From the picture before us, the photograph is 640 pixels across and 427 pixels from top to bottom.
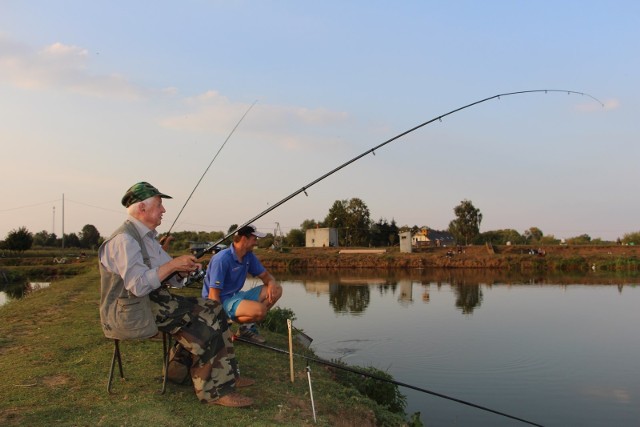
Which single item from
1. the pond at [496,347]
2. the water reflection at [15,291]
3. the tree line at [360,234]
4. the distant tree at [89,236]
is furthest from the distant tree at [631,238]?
the distant tree at [89,236]

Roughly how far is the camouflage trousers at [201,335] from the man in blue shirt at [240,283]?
1096 mm

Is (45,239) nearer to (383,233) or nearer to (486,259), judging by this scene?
(383,233)

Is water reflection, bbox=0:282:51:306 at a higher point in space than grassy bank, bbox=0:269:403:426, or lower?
lower

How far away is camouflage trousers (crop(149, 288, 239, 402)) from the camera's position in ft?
14.0

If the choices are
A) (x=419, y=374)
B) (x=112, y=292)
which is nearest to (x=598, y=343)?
(x=419, y=374)

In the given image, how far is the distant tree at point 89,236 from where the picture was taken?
3091 inches

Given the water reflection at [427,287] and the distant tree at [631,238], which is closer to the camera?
the water reflection at [427,287]

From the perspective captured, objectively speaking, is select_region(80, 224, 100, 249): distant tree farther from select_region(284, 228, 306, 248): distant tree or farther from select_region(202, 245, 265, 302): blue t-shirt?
select_region(202, 245, 265, 302): blue t-shirt

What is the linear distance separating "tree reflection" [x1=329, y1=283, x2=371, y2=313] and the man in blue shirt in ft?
40.6

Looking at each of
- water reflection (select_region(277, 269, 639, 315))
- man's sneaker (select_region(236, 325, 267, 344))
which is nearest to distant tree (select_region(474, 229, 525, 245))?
water reflection (select_region(277, 269, 639, 315))

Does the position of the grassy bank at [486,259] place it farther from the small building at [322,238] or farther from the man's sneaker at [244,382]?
the man's sneaker at [244,382]

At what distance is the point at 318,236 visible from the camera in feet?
208

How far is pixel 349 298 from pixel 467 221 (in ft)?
161

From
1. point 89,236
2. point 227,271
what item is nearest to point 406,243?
point 227,271
